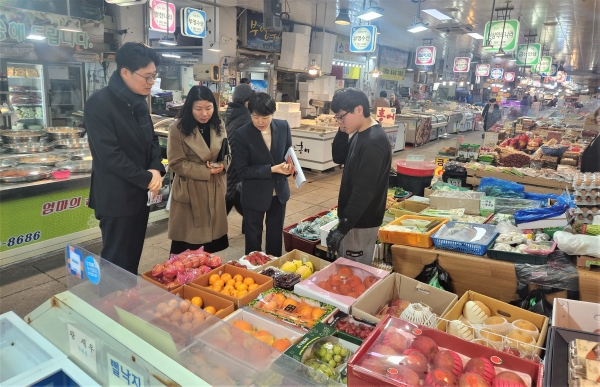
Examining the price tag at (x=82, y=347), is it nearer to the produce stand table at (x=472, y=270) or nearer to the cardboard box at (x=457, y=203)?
the produce stand table at (x=472, y=270)

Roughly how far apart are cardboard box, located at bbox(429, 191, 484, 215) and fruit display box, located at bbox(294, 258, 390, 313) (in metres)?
1.88

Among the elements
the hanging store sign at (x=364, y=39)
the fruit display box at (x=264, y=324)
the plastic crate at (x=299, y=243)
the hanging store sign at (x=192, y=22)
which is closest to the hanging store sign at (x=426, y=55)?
the hanging store sign at (x=364, y=39)

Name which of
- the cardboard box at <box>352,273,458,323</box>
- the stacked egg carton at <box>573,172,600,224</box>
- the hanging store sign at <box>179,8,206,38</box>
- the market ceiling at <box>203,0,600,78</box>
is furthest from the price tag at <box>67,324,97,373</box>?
the market ceiling at <box>203,0,600,78</box>

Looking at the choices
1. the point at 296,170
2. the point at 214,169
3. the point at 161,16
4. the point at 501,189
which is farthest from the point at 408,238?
the point at 161,16

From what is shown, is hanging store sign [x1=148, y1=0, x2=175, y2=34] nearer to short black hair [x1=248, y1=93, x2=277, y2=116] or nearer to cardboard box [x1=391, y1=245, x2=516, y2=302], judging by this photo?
short black hair [x1=248, y1=93, x2=277, y2=116]

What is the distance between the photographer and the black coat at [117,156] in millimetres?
2525

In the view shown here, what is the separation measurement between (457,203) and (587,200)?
134cm

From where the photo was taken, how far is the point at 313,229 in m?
4.12

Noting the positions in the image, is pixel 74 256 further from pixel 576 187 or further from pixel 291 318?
pixel 576 187

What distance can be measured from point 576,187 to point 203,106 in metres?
2.83

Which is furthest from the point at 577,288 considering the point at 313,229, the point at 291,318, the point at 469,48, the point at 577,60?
the point at 577,60

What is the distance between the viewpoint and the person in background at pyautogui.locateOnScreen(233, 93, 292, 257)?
340cm

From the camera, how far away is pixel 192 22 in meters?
8.33

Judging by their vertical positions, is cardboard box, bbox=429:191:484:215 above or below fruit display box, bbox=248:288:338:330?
above
